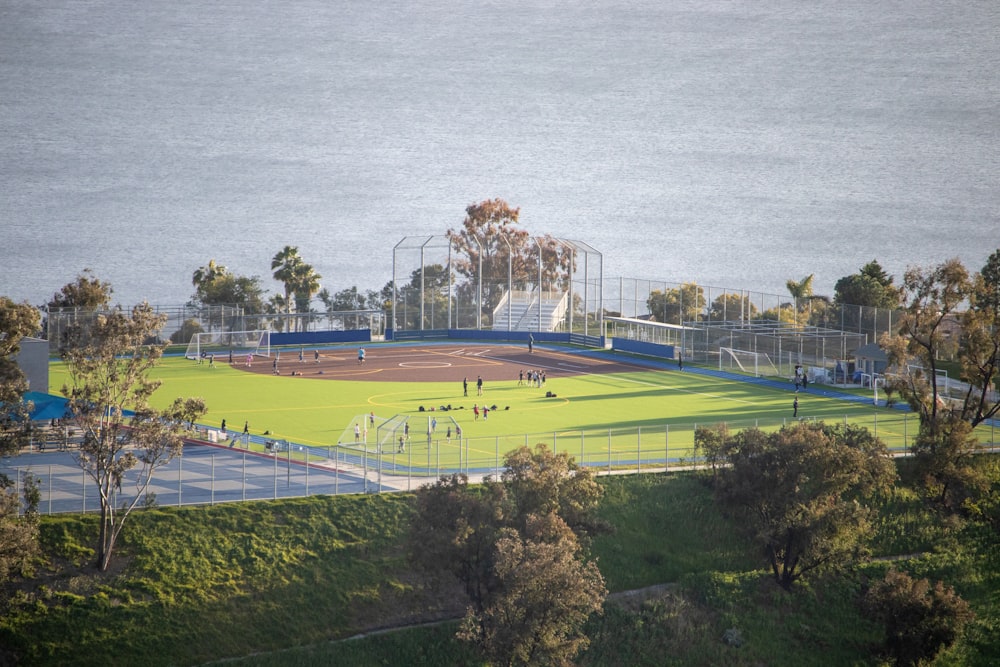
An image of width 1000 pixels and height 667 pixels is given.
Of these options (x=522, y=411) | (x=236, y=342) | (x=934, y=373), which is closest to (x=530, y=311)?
(x=236, y=342)

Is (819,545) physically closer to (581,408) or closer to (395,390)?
(581,408)

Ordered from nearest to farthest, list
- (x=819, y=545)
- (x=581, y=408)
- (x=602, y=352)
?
1. (x=819, y=545)
2. (x=581, y=408)
3. (x=602, y=352)

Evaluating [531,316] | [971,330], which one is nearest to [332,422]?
[971,330]

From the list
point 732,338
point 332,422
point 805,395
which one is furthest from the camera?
point 732,338

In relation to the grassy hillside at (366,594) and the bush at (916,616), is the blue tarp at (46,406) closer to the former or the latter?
the grassy hillside at (366,594)

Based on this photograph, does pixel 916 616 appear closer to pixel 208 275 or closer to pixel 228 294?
pixel 228 294

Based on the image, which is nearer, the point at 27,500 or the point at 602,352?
the point at 27,500

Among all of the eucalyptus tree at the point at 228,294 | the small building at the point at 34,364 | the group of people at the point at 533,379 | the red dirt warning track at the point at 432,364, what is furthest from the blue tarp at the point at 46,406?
the eucalyptus tree at the point at 228,294
